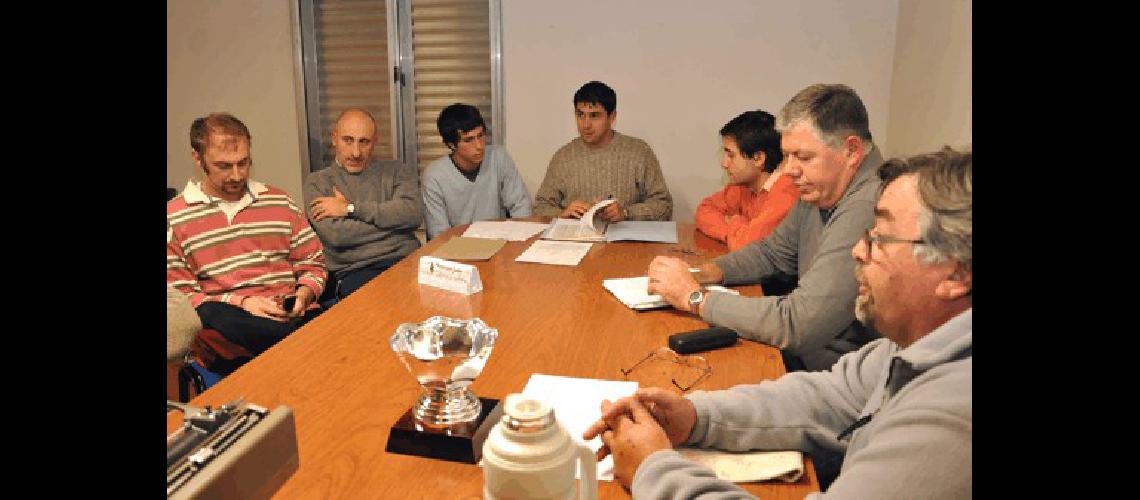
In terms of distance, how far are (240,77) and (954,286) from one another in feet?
15.1

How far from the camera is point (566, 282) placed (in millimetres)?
2135

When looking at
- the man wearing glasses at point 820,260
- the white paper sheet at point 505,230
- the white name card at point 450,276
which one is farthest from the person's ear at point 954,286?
the white paper sheet at point 505,230

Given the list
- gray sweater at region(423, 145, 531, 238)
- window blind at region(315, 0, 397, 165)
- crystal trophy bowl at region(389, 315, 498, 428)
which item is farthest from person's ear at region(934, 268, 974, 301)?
window blind at region(315, 0, 397, 165)

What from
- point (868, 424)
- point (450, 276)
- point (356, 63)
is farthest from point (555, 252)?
point (356, 63)

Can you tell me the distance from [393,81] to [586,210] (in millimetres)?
1966

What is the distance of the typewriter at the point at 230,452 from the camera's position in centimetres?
55

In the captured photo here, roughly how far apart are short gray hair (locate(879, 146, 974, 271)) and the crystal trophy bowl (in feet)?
2.04

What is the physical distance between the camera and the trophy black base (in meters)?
1.06

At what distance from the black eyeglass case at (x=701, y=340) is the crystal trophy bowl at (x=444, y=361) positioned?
0.51m

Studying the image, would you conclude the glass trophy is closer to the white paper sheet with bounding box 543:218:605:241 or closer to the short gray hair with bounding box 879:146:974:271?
the short gray hair with bounding box 879:146:974:271

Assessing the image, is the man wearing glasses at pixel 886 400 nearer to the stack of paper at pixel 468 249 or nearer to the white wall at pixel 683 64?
the stack of paper at pixel 468 249
